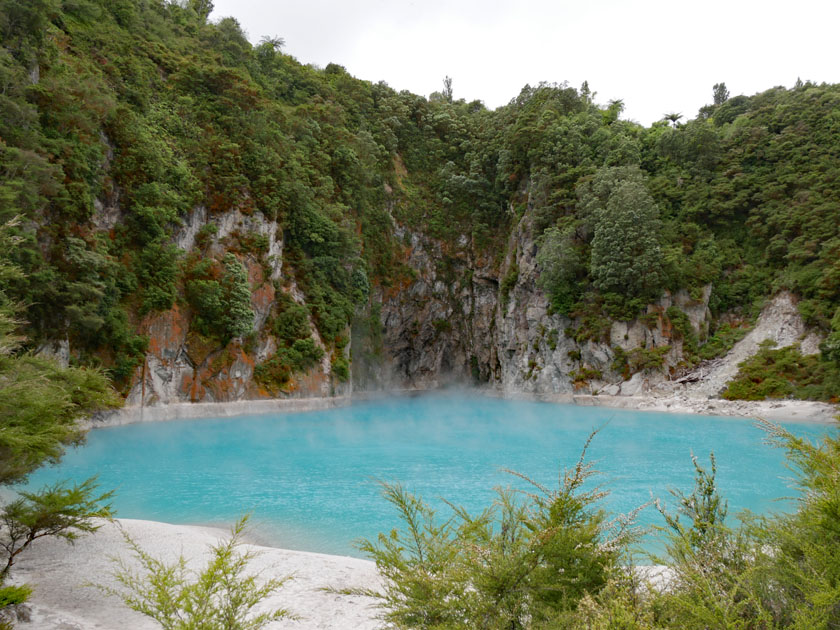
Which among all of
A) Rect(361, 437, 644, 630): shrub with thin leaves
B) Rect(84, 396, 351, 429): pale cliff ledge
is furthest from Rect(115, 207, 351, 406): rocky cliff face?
Rect(361, 437, 644, 630): shrub with thin leaves

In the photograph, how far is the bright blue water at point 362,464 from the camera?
1127cm

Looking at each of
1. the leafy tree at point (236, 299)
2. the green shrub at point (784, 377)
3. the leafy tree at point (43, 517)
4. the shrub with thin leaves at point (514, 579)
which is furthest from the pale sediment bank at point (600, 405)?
the shrub with thin leaves at point (514, 579)

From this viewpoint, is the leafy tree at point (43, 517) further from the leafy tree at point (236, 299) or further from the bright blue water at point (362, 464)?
the leafy tree at point (236, 299)

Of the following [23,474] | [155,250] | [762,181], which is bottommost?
[23,474]

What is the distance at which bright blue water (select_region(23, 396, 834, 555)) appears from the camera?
37.0 ft

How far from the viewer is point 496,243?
180 ft

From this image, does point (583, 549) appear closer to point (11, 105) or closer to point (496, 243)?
point (11, 105)

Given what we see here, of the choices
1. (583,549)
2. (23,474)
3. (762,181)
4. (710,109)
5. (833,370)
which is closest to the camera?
(583,549)

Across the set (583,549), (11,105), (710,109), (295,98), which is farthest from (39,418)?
(710,109)

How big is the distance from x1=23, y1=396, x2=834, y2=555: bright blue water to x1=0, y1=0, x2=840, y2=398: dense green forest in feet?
26.6

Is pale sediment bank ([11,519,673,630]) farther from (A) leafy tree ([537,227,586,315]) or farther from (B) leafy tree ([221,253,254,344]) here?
(A) leafy tree ([537,227,586,315])

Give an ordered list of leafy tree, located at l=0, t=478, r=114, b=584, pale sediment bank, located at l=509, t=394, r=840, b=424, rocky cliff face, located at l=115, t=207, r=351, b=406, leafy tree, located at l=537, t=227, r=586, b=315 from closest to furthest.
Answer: leafy tree, located at l=0, t=478, r=114, b=584
pale sediment bank, located at l=509, t=394, r=840, b=424
rocky cliff face, located at l=115, t=207, r=351, b=406
leafy tree, located at l=537, t=227, r=586, b=315

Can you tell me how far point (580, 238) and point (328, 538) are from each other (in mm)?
39179

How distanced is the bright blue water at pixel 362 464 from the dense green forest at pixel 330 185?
8117 mm
